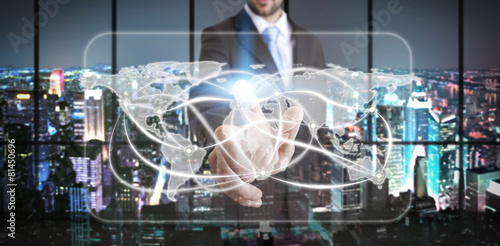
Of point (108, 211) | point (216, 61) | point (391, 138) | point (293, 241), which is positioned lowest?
point (293, 241)

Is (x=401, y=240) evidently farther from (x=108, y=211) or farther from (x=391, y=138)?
(x=108, y=211)

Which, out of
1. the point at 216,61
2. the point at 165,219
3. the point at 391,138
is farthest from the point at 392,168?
the point at 165,219

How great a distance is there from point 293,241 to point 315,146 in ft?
3.25

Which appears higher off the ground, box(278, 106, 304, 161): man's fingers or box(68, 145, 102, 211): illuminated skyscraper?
box(278, 106, 304, 161): man's fingers

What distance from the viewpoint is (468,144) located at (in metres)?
4.73

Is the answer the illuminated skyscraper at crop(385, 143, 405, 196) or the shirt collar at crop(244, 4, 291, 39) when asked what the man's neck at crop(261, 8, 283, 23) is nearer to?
the shirt collar at crop(244, 4, 291, 39)

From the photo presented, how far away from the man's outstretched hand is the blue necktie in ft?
1.31

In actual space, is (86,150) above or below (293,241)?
above

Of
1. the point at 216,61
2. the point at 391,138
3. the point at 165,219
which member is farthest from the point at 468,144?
the point at 165,219

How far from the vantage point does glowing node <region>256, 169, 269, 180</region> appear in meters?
4.41

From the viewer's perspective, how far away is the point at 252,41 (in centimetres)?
451

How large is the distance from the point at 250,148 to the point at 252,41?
1.09m

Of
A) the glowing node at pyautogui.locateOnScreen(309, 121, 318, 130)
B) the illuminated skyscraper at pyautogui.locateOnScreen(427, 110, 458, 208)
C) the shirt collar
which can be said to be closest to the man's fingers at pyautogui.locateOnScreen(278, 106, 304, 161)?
the glowing node at pyautogui.locateOnScreen(309, 121, 318, 130)

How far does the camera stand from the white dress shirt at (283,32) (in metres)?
4.52
